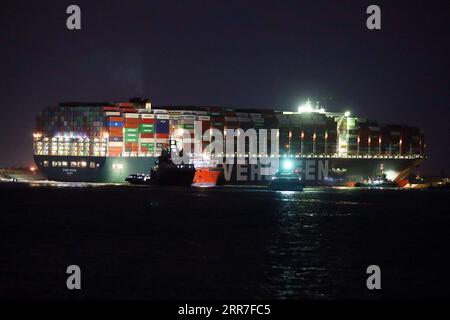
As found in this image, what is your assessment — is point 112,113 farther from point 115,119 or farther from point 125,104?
point 125,104

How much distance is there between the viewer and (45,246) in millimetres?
34469

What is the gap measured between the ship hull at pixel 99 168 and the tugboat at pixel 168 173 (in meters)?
4.27

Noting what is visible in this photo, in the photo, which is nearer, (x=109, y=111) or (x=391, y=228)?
(x=391, y=228)

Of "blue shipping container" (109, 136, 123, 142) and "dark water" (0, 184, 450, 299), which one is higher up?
"blue shipping container" (109, 136, 123, 142)

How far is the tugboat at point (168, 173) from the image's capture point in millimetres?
98500

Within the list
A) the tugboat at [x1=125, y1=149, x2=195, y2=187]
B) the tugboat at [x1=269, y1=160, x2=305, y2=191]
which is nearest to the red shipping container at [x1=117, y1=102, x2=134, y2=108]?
the tugboat at [x1=125, y1=149, x2=195, y2=187]

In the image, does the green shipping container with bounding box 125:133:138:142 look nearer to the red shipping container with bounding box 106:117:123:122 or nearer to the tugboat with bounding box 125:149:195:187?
the red shipping container with bounding box 106:117:123:122

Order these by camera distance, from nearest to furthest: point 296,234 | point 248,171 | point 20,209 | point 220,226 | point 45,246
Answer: point 45,246, point 296,234, point 220,226, point 20,209, point 248,171

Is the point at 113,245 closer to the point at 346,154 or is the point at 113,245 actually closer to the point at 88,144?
the point at 88,144

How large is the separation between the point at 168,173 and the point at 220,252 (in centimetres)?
6611

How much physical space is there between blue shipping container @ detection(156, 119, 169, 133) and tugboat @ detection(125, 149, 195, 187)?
8.33m

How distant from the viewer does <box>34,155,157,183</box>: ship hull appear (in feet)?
346
